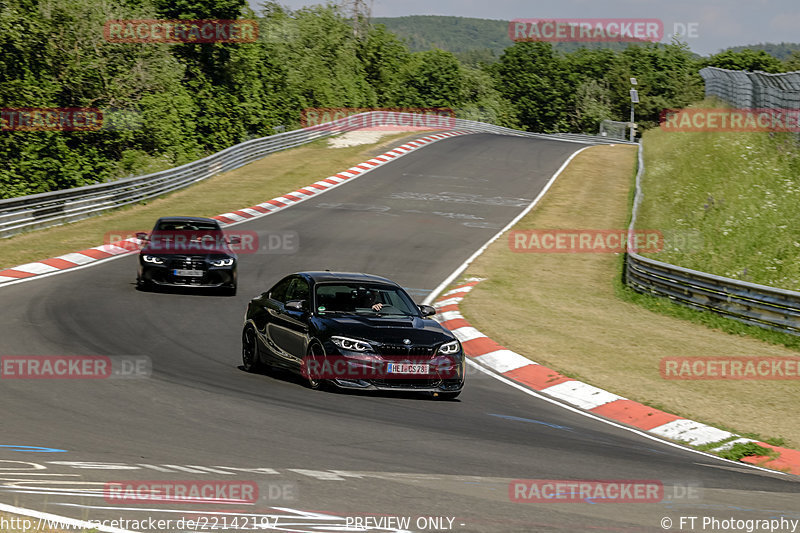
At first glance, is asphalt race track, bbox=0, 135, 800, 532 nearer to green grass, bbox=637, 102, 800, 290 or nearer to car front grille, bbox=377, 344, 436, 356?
car front grille, bbox=377, 344, 436, 356

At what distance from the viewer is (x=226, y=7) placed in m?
58.8

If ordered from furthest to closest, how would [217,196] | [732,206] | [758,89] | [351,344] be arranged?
[217,196] → [758,89] → [732,206] → [351,344]

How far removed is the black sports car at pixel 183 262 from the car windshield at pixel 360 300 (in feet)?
23.4

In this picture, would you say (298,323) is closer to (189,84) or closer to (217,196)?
(217,196)

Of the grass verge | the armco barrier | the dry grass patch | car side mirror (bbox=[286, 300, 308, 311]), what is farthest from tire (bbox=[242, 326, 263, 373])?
the armco barrier

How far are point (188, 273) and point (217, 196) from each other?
694 inches

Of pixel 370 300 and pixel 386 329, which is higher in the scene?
pixel 370 300

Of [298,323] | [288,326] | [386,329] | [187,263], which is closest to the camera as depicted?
[386,329]

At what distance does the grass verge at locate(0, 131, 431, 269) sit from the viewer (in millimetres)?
24930

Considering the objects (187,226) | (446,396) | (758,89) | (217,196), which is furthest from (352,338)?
(758,89)

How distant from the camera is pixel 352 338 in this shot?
11.3 metres

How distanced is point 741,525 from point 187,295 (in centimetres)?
1404

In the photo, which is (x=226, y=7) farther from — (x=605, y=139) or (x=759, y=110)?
(x=759, y=110)

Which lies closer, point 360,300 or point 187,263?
point 360,300
